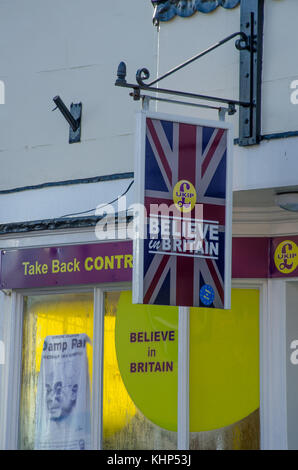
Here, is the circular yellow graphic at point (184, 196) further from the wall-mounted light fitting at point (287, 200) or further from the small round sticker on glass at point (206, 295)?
the wall-mounted light fitting at point (287, 200)

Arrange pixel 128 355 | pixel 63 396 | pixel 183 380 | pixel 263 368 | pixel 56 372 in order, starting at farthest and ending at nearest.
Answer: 1. pixel 56 372
2. pixel 63 396
3. pixel 128 355
4. pixel 183 380
5. pixel 263 368

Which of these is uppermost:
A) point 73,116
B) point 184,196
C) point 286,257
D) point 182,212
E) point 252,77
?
point 73,116

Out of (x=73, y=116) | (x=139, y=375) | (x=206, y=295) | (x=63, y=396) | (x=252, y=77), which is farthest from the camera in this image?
(x=73, y=116)

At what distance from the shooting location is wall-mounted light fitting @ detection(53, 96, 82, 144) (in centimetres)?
1160

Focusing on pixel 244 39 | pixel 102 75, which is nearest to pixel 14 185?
pixel 102 75

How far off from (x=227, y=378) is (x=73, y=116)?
12.1 feet

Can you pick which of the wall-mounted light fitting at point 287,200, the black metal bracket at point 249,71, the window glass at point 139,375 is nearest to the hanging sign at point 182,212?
the black metal bracket at point 249,71

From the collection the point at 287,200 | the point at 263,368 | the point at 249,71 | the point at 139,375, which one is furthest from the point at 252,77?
the point at 139,375

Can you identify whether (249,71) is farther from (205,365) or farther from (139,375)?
(139,375)

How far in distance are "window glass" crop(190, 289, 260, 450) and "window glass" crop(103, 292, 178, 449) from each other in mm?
238

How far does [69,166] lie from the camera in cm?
1173

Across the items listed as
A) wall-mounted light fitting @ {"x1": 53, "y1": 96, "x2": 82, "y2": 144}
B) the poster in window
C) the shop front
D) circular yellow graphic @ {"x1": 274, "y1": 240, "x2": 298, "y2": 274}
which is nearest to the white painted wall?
wall-mounted light fitting @ {"x1": 53, "y1": 96, "x2": 82, "y2": 144}

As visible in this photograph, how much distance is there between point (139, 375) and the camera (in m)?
10.4
